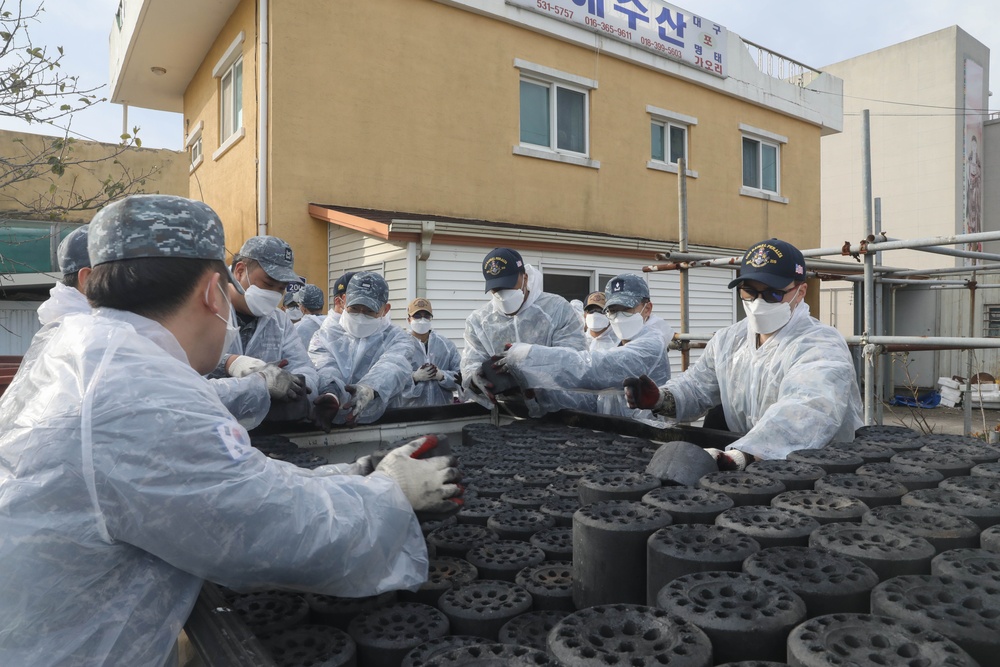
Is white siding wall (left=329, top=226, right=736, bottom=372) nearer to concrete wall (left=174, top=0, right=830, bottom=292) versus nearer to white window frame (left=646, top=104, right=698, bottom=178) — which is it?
concrete wall (left=174, top=0, right=830, bottom=292)

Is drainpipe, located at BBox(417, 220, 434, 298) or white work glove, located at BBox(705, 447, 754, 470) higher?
drainpipe, located at BBox(417, 220, 434, 298)

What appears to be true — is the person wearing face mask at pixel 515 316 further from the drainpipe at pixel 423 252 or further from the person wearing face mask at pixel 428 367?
the drainpipe at pixel 423 252

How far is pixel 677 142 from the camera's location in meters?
11.9

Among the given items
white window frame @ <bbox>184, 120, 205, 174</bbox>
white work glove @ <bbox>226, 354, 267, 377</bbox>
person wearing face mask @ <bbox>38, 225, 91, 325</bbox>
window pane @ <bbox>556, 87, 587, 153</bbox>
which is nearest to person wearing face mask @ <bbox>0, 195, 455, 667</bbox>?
white work glove @ <bbox>226, 354, 267, 377</bbox>

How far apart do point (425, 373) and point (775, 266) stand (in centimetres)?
333

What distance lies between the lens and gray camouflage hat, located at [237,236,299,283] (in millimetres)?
3508

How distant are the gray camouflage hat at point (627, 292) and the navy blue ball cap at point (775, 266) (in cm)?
253

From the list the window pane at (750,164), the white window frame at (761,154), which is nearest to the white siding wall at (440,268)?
the white window frame at (761,154)

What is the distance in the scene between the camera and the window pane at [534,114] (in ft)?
33.3

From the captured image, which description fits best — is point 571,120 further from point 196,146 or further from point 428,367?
point 196,146

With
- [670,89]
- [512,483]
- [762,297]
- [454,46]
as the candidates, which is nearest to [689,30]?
[670,89]

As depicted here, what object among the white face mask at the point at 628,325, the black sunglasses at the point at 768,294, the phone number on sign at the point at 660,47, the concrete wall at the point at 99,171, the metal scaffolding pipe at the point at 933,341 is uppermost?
the phone number on sign at the point at 660,47

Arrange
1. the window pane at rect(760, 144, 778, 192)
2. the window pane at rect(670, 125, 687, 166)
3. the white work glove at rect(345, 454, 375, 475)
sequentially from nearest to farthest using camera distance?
the white work glove at rect(345, 454, 375, 475) < the window pane at rect(670, 125, 687, 166) < the window pane at rect(760, 144, 778, 192)

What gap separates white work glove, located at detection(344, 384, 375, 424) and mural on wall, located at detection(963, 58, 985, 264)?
20.1 m
